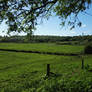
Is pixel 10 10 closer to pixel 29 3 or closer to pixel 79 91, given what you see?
pixel 29 3

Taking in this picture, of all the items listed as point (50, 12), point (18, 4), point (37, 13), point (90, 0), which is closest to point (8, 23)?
point (18, 4)

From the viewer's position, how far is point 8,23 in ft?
28.1

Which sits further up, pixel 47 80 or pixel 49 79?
pixel 47 80

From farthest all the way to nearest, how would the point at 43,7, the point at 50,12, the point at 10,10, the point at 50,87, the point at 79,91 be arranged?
the point at 50,12, the point at 43,7, the point at 10,10, the point at 50,87, the point at 79,91

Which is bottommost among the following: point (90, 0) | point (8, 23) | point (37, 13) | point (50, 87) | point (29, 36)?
point (50, 87)

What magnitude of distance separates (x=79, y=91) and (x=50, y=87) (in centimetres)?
164

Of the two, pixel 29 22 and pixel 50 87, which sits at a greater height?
pixel 29 22

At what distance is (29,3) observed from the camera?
847 centimetres

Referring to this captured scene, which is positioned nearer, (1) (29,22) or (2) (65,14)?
(1) (29,22)

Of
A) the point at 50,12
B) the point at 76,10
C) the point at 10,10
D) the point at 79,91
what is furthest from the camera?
the point at 50,12

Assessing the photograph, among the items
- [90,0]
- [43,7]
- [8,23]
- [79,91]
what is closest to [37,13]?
[43,7]

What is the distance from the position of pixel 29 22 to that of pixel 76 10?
343 centimetres

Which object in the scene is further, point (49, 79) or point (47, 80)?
point (49, 79)

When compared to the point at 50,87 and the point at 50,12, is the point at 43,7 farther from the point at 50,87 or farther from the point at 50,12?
the point at 50,87
